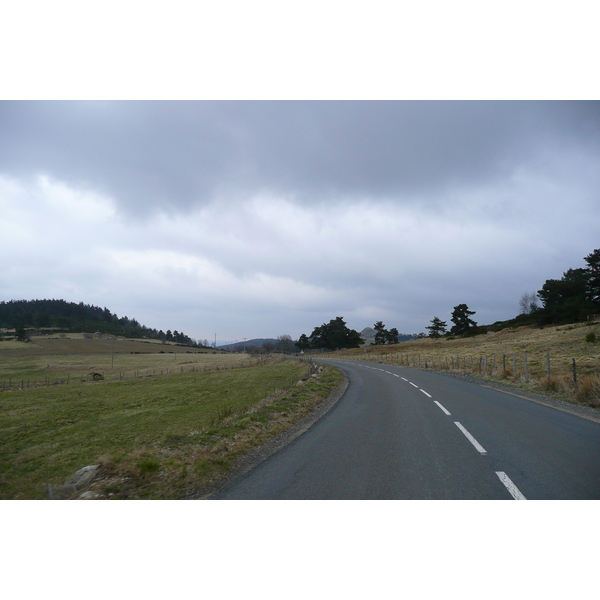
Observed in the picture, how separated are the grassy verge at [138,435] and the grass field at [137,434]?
0.02 metres

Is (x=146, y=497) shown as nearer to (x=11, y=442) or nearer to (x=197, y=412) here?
(x=197, y=412)

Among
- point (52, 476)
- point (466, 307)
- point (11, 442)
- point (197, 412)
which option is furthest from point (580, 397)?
point (466, 307)

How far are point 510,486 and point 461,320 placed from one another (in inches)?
3841

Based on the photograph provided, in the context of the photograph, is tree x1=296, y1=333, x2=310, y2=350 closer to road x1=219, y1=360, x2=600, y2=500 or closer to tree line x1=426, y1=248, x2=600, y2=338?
tree line x1=426, y1=248, x2=600, y2=338

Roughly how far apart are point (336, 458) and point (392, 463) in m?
1.03

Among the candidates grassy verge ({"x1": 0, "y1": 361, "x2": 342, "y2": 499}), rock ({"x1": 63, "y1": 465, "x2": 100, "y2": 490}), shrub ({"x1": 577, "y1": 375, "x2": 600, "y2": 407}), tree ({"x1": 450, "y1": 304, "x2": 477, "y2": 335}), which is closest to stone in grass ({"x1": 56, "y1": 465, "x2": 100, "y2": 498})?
rock ({"x1": 63, "y1": 465, "x2": 100, "y2": 490})

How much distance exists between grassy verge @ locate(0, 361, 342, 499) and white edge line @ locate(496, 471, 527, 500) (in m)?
4.52

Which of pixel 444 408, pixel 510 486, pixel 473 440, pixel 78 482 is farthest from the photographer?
pixel 444 408

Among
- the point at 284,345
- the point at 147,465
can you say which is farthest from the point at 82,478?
the point at 284,345

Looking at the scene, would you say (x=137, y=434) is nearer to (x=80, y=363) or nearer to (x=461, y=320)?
(x=80, y=363)

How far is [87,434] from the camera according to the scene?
16.5 metres

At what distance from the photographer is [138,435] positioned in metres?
14.9

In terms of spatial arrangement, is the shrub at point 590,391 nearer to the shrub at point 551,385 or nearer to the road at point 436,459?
the shrub at point 551,385

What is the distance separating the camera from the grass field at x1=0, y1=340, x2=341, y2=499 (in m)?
5.89
